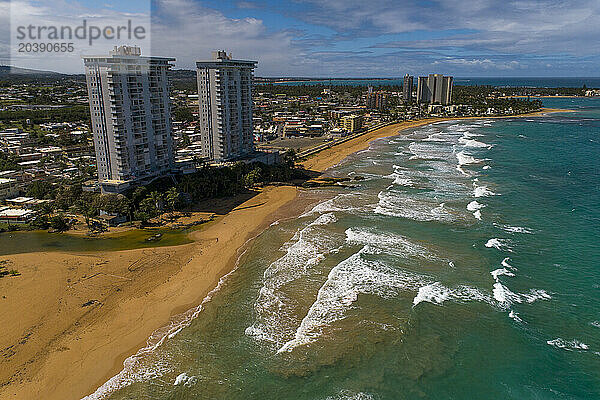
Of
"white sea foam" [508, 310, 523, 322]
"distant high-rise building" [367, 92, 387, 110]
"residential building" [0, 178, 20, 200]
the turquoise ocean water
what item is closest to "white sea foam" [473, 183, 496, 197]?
the turquoise ocean water

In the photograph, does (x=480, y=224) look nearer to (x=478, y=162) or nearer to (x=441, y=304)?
(x=441, y=304)

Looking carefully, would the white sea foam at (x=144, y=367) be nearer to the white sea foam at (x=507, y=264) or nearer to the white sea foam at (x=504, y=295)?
the white sea foam at (x=504, y=295)

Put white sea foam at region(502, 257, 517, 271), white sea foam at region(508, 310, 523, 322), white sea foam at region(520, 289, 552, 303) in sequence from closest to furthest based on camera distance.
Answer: white sea foam at region(508, 310, 523, 322)
white sea foam at region(520, 289, 552, 303)
white sea foam at region(502, 257, 517, 271)

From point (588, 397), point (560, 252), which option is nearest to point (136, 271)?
point (588, 397)

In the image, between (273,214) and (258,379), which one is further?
(273,214)

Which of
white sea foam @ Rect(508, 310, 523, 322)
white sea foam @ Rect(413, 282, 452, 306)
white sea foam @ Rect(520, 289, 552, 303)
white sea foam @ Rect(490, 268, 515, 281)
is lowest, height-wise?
white sea foam @ Rect(508, 310, 523, 322)

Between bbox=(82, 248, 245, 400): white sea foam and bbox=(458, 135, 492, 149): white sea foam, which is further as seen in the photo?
bbox=(458, 135, 492, 149): white sea foam

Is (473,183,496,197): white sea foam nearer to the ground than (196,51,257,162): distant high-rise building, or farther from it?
nearer to the ground

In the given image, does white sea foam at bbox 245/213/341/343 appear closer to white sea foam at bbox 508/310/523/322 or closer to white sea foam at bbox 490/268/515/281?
white sea foam at bbox 490/268/515/281
